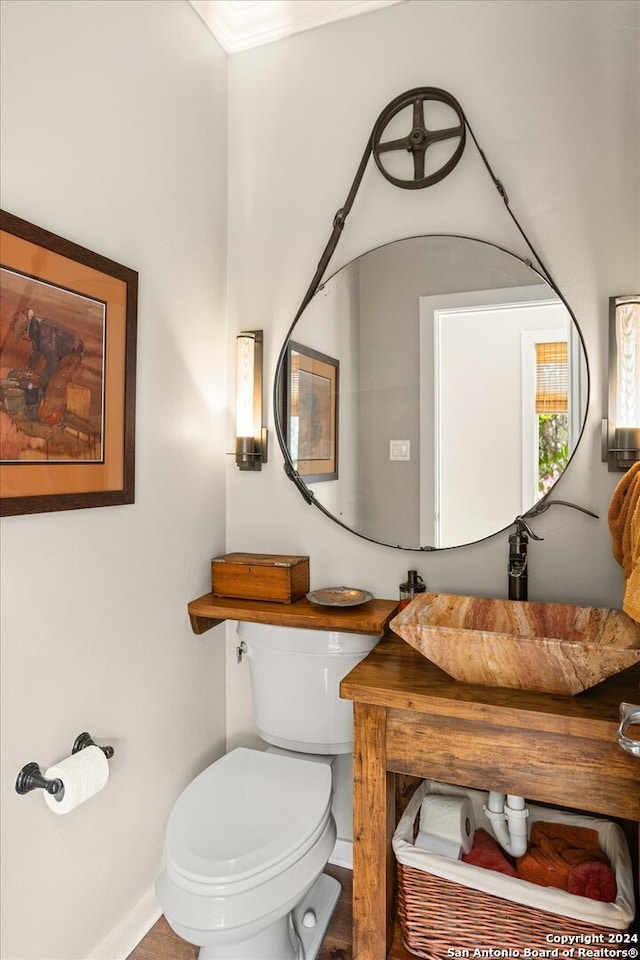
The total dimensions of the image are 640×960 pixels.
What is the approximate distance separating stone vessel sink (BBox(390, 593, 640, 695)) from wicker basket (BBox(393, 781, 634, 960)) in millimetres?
408

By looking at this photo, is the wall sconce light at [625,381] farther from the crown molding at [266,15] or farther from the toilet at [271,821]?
the crown molding at [266,15]

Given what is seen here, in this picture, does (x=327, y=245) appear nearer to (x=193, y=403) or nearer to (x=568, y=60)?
(x=193, y=403)

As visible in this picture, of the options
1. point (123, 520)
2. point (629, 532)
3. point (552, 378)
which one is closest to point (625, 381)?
point (552, 378)

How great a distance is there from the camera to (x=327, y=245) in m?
1.76

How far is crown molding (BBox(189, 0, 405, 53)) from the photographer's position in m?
1.74

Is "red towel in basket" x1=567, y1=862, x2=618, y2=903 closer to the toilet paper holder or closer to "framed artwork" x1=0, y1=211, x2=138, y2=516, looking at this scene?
the toilet paper holder

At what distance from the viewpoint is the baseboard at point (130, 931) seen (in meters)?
1.42

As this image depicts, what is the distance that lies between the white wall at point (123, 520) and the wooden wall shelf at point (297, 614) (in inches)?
2.8

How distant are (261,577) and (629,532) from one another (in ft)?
3.23

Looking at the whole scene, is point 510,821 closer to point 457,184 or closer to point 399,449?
point 399,449

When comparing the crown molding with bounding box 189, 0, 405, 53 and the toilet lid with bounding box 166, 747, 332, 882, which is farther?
the crown molding with bounding box 189, 0, 405, 53

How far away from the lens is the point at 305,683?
163 centimetres

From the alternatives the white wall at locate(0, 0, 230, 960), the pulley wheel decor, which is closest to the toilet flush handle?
the white wall at locate(0, 0, 230, 960)

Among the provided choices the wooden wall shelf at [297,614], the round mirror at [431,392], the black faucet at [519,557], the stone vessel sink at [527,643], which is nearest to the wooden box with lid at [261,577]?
the wooden wall shelf at [297,614]
